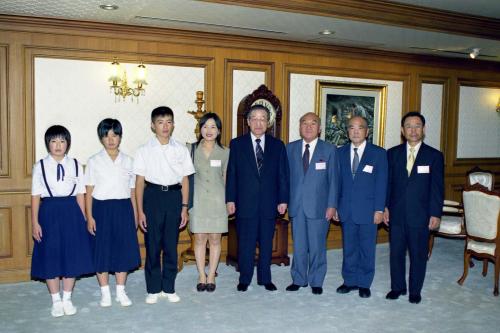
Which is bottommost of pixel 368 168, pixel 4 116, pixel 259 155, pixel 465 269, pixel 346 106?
pixel 465 269

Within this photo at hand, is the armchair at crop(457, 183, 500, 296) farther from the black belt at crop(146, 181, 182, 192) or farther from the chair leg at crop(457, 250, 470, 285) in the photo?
the black belt at crop(146, 181, 182, 192)

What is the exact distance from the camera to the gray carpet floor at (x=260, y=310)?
3.83m

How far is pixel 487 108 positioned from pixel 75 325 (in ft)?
22.6

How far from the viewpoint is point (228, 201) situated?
15.0 ft

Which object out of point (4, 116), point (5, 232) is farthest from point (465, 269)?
point (4, 116)

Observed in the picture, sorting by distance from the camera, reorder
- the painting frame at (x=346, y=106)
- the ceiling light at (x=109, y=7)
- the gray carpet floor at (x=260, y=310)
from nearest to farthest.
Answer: the gray carpet floor at (x=260, y=310) < the ceiling light at (x=109, y=7) < the painting frame at (x=346, y=106)

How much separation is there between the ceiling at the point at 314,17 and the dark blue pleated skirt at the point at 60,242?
1.76 meters

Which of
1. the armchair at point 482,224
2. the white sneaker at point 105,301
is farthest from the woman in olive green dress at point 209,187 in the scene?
the armchair at point 482,224

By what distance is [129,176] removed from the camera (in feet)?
13.8

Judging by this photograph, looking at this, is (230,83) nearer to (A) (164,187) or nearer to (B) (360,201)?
(A) (164,187)

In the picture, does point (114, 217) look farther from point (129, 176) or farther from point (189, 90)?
point (189, 90)

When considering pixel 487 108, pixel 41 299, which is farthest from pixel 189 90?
pixel 487 108

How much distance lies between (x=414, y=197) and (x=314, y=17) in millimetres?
1973

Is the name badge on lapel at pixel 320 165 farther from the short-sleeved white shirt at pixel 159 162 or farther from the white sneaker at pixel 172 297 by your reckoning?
the white sneaker at pixel 172 297
